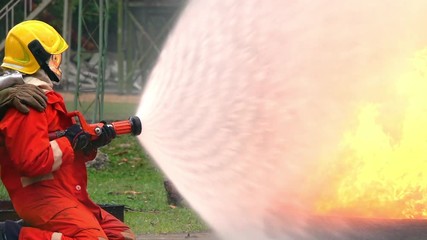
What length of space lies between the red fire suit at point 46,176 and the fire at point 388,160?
1.92 meters

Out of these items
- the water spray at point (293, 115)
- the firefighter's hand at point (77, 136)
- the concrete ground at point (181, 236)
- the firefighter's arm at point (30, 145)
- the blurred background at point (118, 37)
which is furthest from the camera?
the blurred background at point (118, 37)

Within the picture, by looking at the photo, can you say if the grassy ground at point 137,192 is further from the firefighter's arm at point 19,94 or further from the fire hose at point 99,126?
the firefighter's arm at point 19,94

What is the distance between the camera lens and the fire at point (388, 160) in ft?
22.2

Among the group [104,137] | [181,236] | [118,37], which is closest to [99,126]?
[104,137]

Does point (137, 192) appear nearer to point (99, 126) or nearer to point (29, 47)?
point (99, 126)

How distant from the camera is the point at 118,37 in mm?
21078

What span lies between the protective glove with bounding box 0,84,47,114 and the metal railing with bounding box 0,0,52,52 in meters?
13.1

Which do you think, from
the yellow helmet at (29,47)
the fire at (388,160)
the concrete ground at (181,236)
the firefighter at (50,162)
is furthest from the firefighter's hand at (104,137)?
the concrete ground at (181,236)

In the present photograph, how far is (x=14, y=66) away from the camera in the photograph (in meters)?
5.10

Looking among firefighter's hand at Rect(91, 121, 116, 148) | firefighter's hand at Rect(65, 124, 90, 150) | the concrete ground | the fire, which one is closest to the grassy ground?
the concrete ground

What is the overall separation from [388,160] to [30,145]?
10.5 ft

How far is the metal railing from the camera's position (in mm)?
17891

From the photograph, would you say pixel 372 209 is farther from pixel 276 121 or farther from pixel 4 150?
pixel 4 150

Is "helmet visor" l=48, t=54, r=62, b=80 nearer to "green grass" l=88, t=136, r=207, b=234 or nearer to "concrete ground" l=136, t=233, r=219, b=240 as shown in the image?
"concrete ground" l=136, t=233, r=219, b=240
